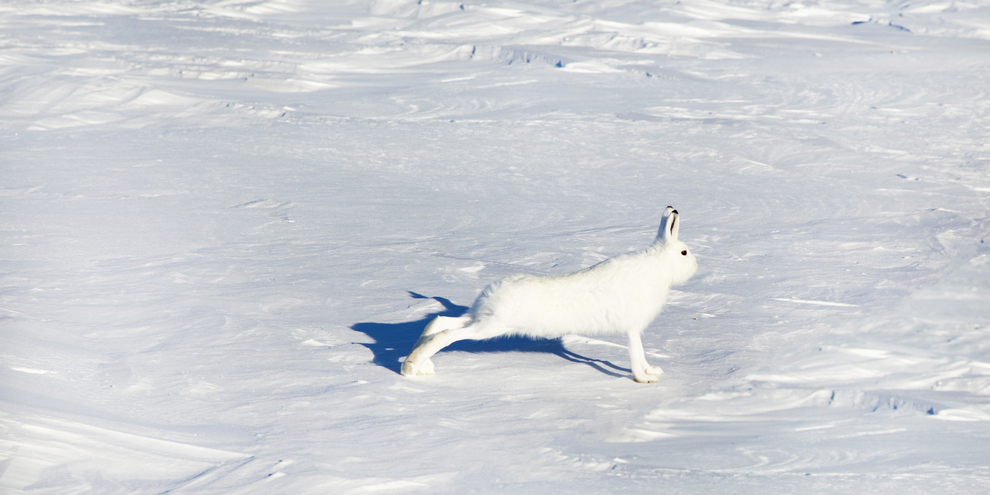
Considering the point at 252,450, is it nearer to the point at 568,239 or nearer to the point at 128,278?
the point at 128,278

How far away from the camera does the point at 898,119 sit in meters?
11.7

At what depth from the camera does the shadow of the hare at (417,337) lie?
507 cm

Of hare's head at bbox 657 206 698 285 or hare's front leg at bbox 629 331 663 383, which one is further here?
hare's head at bbox 657 206 698 285

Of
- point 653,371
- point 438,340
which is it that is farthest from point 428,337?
point 653,371

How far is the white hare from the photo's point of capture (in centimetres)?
463

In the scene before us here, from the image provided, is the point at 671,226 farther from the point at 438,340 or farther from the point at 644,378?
the point at 438,340

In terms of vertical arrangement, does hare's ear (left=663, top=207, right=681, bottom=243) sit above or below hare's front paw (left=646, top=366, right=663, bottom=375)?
above

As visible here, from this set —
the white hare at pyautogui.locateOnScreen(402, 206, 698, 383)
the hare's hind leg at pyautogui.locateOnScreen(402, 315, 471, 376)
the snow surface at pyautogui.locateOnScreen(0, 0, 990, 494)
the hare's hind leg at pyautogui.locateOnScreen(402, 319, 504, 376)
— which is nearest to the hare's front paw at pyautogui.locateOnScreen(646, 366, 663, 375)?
the white hare at pyautogui.locateOnScreen(402, 206, 698, 383)

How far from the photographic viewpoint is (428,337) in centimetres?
473

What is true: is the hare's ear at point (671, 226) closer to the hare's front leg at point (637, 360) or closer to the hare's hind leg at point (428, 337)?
the hare's front leg at point (637, 360)

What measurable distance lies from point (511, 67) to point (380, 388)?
10856 mm

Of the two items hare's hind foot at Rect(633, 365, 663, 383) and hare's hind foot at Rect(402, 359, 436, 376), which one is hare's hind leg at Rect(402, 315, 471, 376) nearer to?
hare's hind foot at Rect(402, 359, 436, 376)

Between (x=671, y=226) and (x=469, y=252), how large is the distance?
265cm

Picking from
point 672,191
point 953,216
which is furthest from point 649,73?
point 953,216
